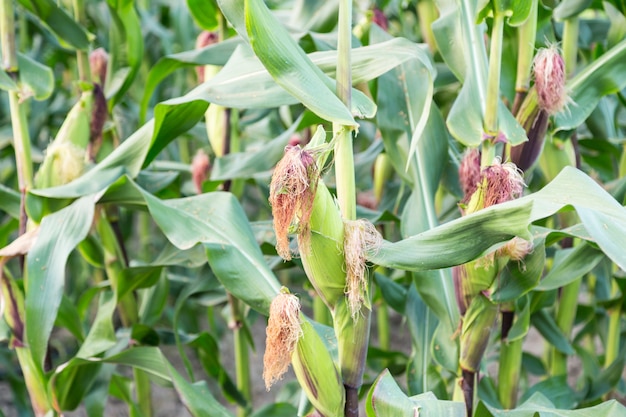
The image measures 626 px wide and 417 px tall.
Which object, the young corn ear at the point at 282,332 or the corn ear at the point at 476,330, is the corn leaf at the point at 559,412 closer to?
the corn ear at the point at 476,330

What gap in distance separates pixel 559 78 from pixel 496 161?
0.23 m

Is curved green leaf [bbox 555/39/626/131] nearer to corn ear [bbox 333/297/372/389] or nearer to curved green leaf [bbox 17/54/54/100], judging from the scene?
corn ear [bbox 333/297/372/389]

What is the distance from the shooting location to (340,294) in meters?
0.98

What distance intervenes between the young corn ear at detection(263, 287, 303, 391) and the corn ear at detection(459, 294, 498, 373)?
353 millimetres

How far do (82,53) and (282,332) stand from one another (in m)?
1.07

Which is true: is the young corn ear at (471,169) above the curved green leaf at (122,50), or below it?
below

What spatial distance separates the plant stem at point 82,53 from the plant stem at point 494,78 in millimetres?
975

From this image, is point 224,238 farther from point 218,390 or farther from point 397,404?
point 218,390

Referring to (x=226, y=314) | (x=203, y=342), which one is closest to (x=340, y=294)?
(x=203, y=342)

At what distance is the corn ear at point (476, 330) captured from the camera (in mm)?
1184

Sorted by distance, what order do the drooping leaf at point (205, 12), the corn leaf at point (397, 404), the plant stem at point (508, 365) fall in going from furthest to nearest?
1. the drooping leaf at point (205, 12)
2. the plant stem at point (508, 365)
3. the corn leaf at point (397, 404)

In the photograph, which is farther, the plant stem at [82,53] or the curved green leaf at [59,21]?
the plant stem at [82,53]

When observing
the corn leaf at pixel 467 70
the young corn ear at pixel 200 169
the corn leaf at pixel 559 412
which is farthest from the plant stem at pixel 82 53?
the corn leaf at pixel 559 412

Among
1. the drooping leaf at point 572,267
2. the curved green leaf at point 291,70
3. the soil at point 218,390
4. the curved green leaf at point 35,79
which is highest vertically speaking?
the curved green leaf at point 291,70
